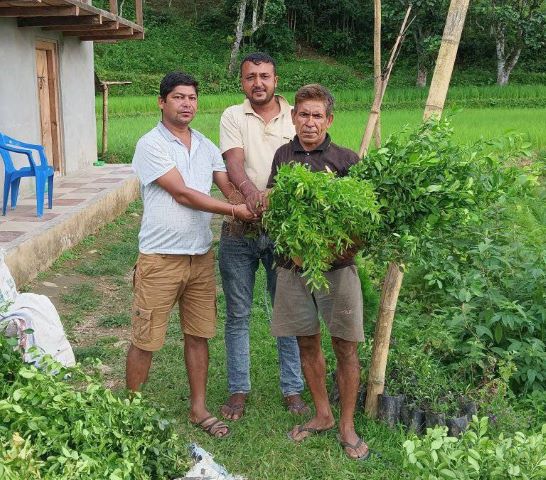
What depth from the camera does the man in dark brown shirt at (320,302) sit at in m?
3.21

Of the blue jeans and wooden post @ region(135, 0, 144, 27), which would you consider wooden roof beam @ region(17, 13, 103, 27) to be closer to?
wooden post @ region(135, 0, 144, 27)

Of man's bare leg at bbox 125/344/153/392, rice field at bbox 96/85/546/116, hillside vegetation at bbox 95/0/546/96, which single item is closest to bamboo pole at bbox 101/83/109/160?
rice field at bbox 96/85/546/116

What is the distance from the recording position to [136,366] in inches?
140

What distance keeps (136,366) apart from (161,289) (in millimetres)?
412

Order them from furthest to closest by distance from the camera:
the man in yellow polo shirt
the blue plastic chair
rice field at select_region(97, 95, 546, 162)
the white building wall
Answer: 1. rice field at select_region(97, 95, 546, 162)
2. the white building wall
3. the blue plastic chair
4. the man in yellow polo shirt

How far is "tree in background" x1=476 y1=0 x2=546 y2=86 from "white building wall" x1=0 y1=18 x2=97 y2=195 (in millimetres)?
18699

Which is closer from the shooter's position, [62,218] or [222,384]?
[222,384]

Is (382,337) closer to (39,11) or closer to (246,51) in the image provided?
(39,11)

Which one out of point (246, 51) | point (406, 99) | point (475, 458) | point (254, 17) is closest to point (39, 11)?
point (475, 458)

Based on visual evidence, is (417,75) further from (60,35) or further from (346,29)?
(60,35)

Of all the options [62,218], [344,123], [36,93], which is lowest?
[344,123]

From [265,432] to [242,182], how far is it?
1251 mm

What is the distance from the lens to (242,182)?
3.43 m

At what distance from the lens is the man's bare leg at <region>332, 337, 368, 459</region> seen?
11.1 ft
